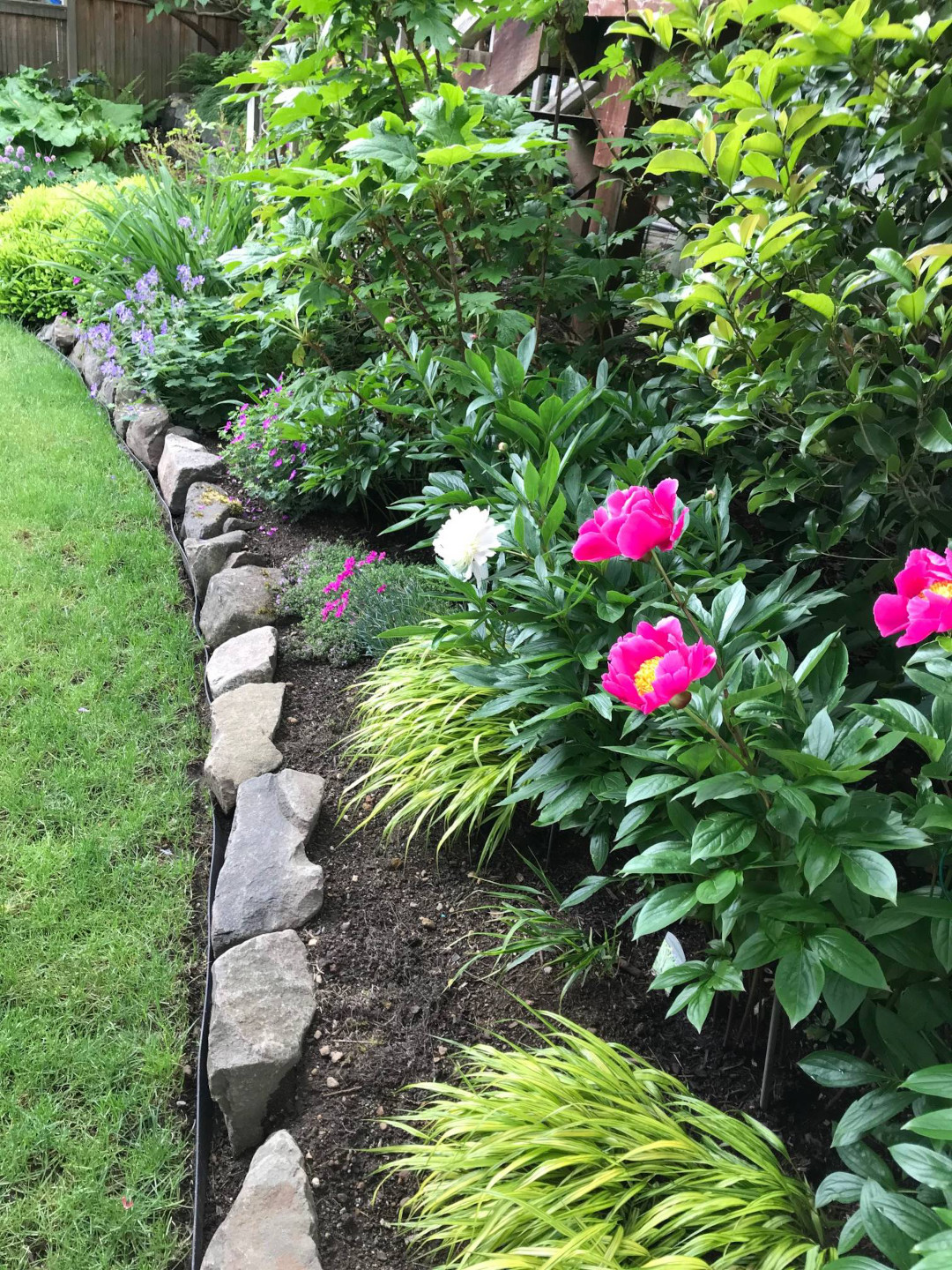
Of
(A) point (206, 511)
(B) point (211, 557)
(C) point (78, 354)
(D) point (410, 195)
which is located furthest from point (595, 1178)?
(C) point (78, 354)

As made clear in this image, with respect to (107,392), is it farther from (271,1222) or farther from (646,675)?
(646,675)

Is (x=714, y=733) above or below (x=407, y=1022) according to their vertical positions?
above

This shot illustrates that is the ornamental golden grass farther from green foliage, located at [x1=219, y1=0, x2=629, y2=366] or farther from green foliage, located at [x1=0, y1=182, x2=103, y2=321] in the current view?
green foliage, located at [x1=0, y1=182, x2=103, y2=321]

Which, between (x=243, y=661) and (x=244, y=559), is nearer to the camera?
(x=243, y=661)

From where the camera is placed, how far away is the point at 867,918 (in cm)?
120

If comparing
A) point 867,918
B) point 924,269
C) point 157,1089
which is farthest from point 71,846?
point 924,269

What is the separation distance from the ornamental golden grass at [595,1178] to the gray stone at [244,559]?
2163mm

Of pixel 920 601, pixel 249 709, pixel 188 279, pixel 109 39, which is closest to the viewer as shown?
pixel 920 601

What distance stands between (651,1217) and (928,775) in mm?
730

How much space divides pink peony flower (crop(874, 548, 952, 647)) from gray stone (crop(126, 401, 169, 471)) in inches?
153

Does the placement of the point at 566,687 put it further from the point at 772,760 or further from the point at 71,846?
the point at 71,846

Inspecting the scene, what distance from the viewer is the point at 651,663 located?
3.72ft

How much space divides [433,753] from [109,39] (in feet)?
39.6

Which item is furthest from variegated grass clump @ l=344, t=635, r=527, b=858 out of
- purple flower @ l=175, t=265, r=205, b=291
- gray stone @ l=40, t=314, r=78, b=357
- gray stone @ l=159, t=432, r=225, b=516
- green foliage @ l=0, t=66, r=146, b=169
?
green foliage @ l=0, t=66, r=146, b=169
